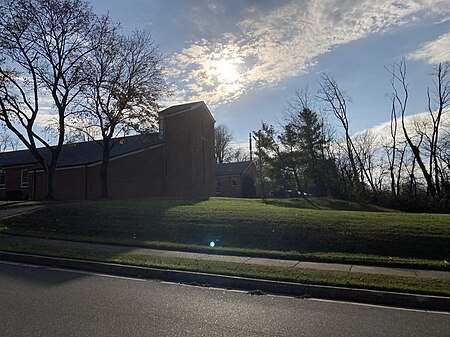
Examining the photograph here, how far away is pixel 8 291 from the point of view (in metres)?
6.79

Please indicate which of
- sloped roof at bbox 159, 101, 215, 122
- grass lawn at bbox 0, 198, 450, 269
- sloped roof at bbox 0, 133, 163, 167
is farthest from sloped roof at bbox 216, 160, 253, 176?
grass lawn at bbox 0, 198, 450, 269

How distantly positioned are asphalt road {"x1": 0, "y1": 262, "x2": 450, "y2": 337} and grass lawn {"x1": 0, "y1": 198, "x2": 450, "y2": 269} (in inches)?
161

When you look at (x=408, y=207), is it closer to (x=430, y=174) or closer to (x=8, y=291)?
(x=430, y=174)

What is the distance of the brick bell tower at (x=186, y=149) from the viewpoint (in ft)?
111

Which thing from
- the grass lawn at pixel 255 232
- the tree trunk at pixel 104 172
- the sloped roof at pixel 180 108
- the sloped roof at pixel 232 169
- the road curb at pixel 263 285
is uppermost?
the sloped roof at pixel 180 108

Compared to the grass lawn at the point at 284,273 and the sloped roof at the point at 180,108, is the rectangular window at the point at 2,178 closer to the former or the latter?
the sloped roof at the point at 180,108

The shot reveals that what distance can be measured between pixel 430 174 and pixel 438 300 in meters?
35.6

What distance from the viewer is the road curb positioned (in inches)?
263

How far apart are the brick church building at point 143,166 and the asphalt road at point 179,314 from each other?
22539 millimetres

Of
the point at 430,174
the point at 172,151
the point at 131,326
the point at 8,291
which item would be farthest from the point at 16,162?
the point at 430,174

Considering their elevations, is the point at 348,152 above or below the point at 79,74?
below

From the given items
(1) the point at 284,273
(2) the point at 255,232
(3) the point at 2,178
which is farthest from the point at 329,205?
(3) the point at 2,178

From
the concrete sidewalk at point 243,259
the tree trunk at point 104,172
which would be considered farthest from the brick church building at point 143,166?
the concrete sidewalk at point 243,259

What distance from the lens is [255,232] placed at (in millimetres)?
13133
